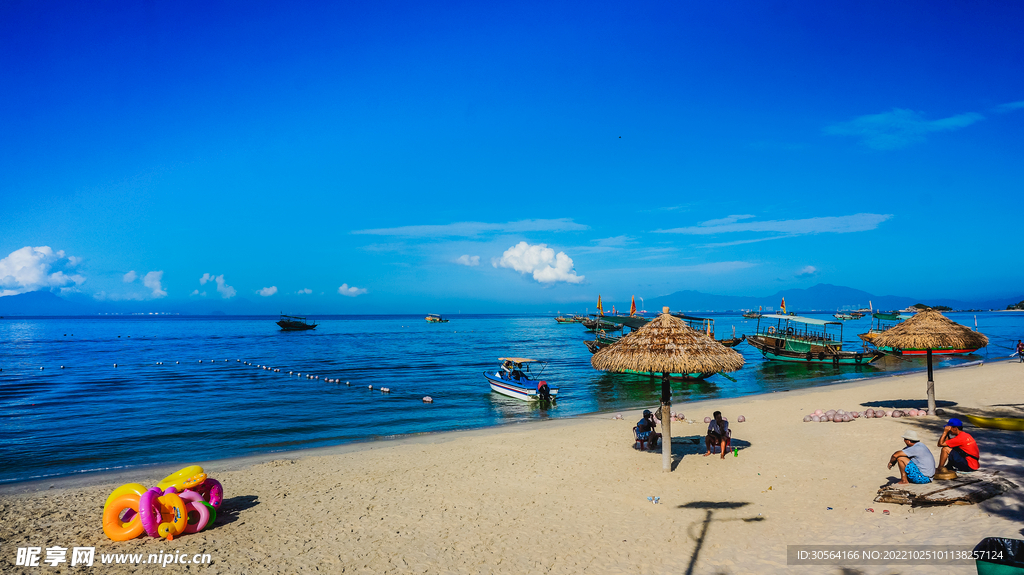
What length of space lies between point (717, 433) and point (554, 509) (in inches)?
193

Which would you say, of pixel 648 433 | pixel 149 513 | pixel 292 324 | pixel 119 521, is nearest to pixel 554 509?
pixel 648 433

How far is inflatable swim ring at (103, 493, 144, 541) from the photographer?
7.46 m

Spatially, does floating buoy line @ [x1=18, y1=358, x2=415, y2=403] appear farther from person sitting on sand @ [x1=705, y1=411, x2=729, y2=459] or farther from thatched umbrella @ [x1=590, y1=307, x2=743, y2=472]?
thatched umbrella @ [x1=590, y1=307, x2=743, y2=472]

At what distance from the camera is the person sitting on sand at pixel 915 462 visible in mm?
8078

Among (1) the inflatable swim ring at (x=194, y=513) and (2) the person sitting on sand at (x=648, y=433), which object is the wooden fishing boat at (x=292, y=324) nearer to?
(2) the person sitting on sand at (x=648, y=433)

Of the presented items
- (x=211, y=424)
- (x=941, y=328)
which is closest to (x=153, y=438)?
(x=211, y=424)

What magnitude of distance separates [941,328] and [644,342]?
9.59 m

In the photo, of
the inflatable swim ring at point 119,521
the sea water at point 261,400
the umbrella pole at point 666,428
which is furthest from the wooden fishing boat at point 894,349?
the inflatable swim ring at point 119,521

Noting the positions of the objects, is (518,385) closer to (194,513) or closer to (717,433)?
(717,433)

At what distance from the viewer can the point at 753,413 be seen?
1725cm

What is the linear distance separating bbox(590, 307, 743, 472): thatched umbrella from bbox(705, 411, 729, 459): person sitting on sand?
5.72ft

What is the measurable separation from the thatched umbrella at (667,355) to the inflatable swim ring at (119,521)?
839cm

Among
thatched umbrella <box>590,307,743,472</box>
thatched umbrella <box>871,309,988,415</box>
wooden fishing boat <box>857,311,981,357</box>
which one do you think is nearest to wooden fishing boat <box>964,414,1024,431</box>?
thatched umbrella <box>871,309,988,415</box>

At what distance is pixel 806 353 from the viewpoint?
38.5 meters
